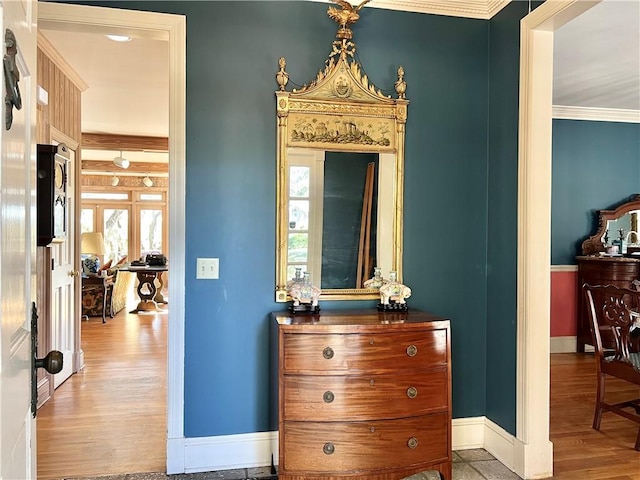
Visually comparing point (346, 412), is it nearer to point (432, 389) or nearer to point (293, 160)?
point (432, 389)

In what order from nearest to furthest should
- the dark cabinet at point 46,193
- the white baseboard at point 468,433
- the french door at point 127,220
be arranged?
the dark cabinet at point 46,193, the white baseboard at point 468,433, the french door at point 127,220

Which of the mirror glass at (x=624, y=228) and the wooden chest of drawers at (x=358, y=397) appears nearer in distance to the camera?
the wooden chest of drawers at (x=358, y=397)

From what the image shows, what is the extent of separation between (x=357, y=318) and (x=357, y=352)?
0.21 meters

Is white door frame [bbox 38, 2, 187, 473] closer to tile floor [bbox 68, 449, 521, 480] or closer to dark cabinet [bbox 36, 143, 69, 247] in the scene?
tile floor [bbox 68, 449, 521, 480]

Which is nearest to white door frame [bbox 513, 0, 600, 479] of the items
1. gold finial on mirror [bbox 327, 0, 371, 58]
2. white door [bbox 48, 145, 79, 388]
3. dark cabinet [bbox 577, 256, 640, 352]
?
gold finial on mirror [bbox 327, 0, 371, 58]

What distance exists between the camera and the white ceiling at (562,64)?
327 cm

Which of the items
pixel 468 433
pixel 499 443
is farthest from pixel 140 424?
pixel 499 443

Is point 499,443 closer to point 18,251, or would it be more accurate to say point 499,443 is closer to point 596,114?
point 18,251

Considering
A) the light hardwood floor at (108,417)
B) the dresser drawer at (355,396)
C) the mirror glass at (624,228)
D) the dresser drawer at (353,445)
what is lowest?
the light hardwood floor at (108,417)

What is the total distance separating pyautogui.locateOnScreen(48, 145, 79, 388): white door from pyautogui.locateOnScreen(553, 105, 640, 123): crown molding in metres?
5.13

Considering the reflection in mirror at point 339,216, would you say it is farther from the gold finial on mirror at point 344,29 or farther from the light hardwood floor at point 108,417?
the light hardwood floor at point 108,417

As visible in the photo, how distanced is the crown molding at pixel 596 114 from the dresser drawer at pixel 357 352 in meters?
4.05

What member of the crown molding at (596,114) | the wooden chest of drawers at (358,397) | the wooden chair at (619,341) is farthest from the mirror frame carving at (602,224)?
the wooden chest of drawers at (358,397)

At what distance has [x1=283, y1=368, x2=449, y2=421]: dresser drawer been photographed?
2.23 meters
